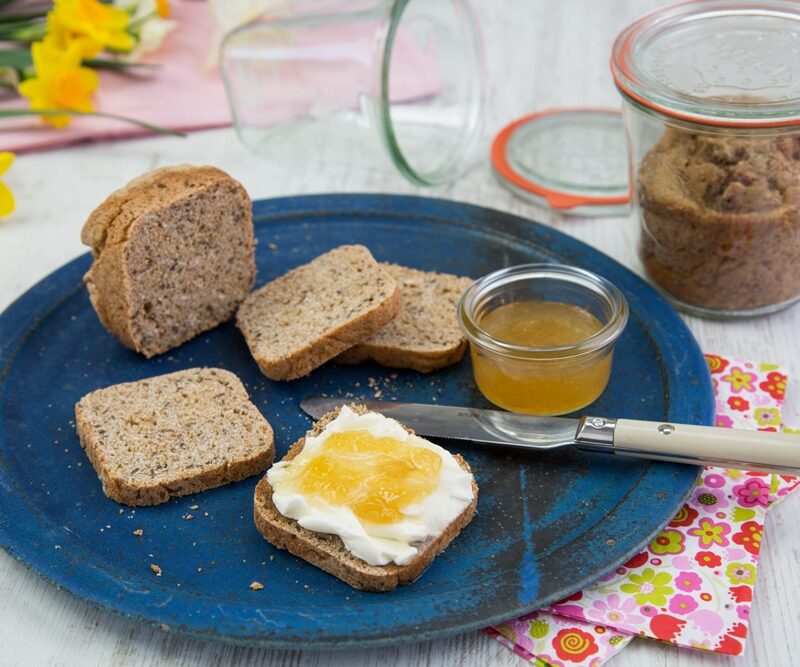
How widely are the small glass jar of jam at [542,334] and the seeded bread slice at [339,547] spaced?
410 mm

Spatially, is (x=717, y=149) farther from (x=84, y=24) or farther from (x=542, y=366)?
(x=84, y=24)

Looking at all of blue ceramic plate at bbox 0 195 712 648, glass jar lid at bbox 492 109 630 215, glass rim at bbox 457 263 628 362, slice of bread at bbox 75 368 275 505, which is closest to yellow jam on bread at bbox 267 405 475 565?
blue ceramic plate at bbox 0 195 712 648

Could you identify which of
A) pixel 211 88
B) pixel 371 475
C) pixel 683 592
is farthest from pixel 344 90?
pixel 683 592

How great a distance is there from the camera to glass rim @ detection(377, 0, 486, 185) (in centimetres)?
391

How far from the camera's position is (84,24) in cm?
470

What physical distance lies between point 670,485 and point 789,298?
1.17 metres

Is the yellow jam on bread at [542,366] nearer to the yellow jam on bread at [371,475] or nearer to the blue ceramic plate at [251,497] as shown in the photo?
the blue ceramic plate at [251,497]

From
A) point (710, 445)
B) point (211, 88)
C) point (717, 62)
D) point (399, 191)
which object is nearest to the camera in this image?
point (710, 445)

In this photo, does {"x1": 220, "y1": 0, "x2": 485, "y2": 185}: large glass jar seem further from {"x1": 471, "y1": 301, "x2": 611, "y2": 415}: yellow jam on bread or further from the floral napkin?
the floral napkin

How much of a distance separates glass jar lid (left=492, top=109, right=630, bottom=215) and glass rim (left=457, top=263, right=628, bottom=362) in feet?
3.15

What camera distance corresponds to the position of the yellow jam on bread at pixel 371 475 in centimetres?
254

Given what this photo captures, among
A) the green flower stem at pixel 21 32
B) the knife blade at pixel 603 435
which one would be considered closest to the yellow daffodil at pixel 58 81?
the green flower stem at pixel 21 32

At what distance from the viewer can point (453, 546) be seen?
2.67 metres

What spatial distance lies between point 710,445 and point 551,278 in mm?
903
